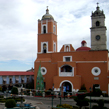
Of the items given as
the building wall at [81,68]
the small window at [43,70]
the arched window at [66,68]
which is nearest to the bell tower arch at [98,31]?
the building wall at [81,68]

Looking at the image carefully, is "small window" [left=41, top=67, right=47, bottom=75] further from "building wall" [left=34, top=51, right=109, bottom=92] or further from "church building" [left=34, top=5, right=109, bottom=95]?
"building wall" [left=34, top=51, right=109, bottom=92]

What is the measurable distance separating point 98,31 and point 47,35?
961 centimetres

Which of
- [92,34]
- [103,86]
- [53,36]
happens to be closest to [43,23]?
[53,36]

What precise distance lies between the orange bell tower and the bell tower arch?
772 centimetres

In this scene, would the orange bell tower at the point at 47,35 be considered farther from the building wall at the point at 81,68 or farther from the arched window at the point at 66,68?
the arched window at the point at 66,68

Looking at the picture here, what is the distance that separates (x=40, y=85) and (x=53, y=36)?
9.72 metres

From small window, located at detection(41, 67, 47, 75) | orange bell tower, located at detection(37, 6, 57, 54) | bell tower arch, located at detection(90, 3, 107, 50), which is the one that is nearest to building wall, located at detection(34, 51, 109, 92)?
small window, located at detection(41, 67, 47, 75)

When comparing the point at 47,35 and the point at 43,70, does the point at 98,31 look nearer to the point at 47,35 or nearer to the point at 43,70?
the point at 47,35

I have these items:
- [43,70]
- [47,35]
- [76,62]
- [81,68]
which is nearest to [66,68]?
[76,62]

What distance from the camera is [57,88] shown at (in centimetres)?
3294

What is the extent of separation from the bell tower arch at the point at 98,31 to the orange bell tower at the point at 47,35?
772 centimetres

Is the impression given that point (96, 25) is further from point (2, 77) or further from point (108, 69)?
point (2, 77)

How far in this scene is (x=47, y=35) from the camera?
36.8 metres

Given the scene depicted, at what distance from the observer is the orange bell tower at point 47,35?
36.4 m
